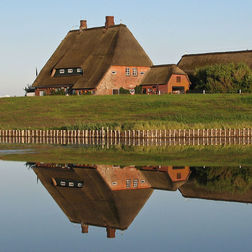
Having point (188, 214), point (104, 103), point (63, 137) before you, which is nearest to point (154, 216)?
point (188, 214)

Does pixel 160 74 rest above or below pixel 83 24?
below

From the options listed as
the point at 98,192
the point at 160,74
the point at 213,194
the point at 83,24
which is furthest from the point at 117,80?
the point at 213,194

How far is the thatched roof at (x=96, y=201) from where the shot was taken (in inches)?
604

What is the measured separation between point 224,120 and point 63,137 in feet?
57.1

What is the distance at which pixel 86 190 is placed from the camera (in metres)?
20.6

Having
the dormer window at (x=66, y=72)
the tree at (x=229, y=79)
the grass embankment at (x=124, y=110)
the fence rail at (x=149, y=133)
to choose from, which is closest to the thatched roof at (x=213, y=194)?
the fence rail at (x=149, y=133)

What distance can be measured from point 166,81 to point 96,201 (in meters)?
67.2

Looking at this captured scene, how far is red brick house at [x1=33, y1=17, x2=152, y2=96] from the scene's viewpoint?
283 feet

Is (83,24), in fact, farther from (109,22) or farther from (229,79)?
(229,79)

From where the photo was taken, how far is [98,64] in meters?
87.9

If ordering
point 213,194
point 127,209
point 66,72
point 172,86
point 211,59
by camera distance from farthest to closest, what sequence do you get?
point 211,59 → point 66,72 → point 172,86 → point 213,194 → point 127,209

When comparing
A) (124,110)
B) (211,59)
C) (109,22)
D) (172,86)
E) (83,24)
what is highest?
(83,24)

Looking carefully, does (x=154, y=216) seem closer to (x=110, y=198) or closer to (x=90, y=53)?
(x=110, y=198)

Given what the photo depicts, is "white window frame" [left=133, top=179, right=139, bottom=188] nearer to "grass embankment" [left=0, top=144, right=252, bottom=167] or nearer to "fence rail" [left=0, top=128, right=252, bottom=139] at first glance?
"grass embankment" [left=0, top=144, right=252, bottom=167]
